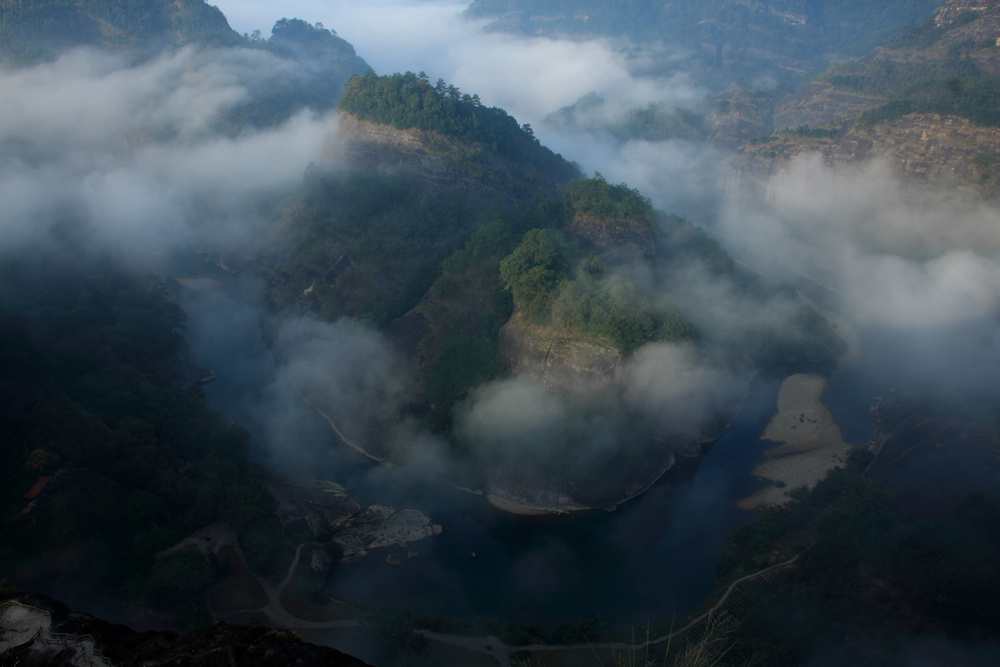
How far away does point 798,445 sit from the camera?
31.9m

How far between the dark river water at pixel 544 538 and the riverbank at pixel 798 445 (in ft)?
2.12

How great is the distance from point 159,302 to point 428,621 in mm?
32484

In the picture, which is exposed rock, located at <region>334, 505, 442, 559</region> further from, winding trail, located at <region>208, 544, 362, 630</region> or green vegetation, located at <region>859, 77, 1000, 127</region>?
green vegetation, located at <region>859, 77, 1000, 127</region>

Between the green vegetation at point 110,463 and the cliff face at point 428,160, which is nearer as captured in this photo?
the green vegetation at point 110,463

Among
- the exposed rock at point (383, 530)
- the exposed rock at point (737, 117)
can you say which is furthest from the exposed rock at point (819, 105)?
the exposed rock at point (383, 530)

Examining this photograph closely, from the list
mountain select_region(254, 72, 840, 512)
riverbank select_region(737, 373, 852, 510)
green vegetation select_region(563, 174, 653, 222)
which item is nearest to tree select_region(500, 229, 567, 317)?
mountain select_region(254, 72, 840, 512)

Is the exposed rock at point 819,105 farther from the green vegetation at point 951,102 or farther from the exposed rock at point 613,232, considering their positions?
the exposed rock at point 613,232

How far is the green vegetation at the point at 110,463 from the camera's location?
62.4 feet

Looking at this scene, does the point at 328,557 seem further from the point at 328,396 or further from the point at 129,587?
the point at 328,396

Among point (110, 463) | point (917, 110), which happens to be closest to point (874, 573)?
point (110, 463)

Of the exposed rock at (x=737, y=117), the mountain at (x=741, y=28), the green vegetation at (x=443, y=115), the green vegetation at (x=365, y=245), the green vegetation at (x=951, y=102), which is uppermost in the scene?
the mountain at (x=741, y=28)

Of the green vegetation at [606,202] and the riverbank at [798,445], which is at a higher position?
Result: the green vegetation at [606,202]

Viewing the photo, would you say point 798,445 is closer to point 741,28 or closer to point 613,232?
point 613,232

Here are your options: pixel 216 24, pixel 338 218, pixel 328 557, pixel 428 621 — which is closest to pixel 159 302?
pixel 338 218
